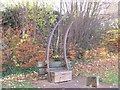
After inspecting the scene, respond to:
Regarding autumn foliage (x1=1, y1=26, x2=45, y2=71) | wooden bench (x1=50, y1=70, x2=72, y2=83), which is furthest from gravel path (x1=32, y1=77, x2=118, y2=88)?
autumn foliage (x1=1, y1=26, x2=45, y2=71)

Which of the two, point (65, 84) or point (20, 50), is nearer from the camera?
point (65, 84)

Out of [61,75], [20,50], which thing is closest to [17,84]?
[61,75]

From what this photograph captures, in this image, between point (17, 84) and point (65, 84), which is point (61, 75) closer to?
point (65, 84)

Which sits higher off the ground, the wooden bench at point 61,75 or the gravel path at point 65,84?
the wooden bench at point 61,75

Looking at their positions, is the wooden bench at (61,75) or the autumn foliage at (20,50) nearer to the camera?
the wooden bench at (61,75)

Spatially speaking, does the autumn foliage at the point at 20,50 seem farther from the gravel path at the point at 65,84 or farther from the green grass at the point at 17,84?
the gravel path at the point at 65,84

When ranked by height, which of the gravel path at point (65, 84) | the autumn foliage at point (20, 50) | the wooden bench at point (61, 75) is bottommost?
the gravel path at point (65, 84)

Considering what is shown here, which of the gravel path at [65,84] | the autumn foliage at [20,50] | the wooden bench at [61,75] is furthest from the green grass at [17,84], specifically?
the autumn foliage at [20,50]

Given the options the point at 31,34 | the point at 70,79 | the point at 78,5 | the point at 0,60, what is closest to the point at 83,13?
the point at 78,5

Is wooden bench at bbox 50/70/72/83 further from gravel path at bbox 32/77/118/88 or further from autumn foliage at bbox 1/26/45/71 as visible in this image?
autumn foliage at bbox 1/26/45/71

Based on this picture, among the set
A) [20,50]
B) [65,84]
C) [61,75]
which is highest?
[20,50]

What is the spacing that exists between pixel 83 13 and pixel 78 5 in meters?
0.18

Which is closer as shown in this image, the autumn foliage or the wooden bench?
the wooden bench

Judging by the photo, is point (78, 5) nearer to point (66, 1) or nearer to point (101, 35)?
point (66, 1)
